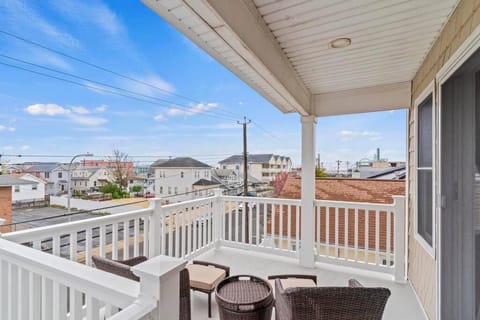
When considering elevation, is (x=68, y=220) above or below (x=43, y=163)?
below

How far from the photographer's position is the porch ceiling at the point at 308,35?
1481 millimetres

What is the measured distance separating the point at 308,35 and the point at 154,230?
106 inches

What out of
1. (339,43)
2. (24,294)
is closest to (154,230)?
(24,294)

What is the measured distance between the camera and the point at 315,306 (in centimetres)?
156

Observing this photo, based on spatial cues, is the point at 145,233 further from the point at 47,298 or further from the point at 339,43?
the point at 339,43

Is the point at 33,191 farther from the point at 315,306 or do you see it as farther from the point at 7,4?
A: the point at 7,4

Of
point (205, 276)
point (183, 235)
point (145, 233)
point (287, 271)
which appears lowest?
point (287, 271)

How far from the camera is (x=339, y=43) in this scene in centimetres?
220

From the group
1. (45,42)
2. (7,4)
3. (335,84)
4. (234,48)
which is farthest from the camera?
(45,42)

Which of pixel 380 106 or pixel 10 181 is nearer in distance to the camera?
pixel 10 181

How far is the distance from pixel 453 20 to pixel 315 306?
7.45ft

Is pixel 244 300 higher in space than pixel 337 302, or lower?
lower

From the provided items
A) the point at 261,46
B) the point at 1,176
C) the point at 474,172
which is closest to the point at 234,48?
Answer: the point at 261,46

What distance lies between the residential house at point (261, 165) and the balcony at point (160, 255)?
1.90 m
